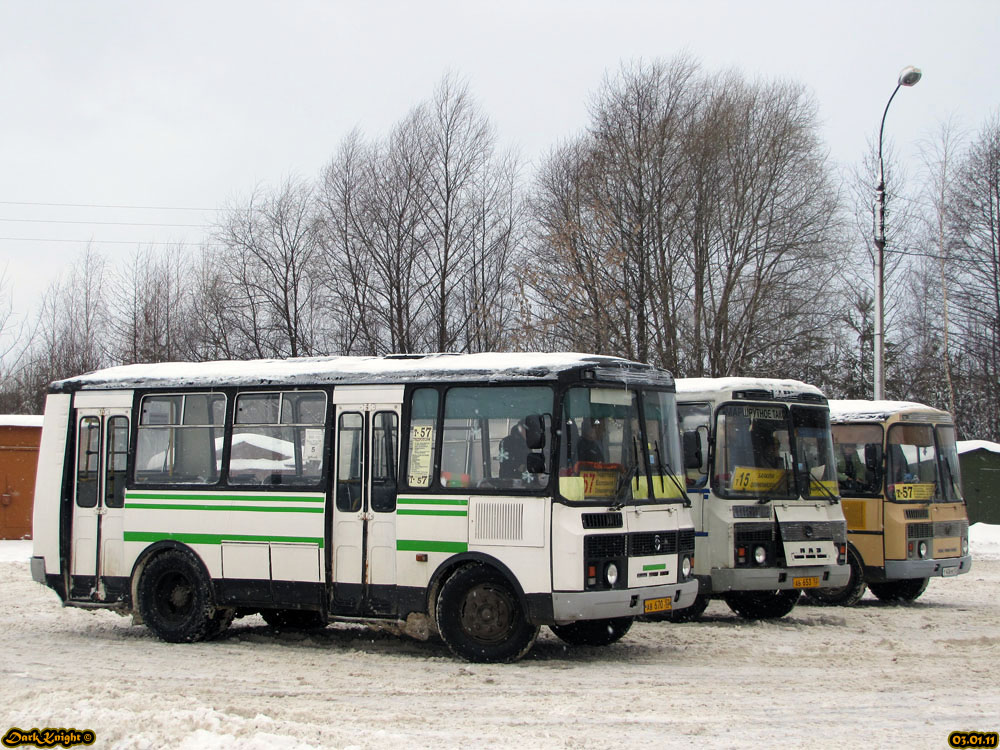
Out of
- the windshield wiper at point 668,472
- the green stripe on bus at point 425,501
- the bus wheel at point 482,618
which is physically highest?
the windshield wiper at point 668,472

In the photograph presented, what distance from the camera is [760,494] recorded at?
535 inches

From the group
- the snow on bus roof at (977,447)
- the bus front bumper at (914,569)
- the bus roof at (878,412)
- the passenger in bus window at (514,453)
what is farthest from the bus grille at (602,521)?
the snow on bus roof at (977,447)

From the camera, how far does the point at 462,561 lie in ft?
35.1

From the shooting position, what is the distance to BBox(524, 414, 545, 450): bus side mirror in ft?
33.3

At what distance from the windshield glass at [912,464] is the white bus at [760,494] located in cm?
180

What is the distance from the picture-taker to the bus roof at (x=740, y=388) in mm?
13773

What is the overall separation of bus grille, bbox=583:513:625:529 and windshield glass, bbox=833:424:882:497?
638 centimetres

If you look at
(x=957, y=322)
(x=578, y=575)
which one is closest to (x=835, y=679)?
(x=578, y=575)

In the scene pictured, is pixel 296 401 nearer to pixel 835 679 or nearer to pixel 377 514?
pixel 377 514

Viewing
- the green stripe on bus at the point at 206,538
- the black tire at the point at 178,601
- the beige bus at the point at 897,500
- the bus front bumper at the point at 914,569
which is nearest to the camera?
the green stripe on bus at the point at 206,538

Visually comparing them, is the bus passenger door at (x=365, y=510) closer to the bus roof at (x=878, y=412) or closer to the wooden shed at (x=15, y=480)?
the bus roof at (x=878, y=412)

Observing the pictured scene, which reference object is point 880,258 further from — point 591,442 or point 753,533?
point 591,442

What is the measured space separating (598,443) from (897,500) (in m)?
6.86

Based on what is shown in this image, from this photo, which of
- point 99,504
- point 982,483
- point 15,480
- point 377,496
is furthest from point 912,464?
point 15,480
